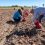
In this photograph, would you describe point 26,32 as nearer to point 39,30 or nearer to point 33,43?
point 39,30

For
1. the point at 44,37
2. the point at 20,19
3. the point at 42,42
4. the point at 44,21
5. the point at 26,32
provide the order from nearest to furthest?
1. the point at 42,42
2. the point at 44,37
3. the point at 26,32
4. the point at 44,21
5. the point at 20,19

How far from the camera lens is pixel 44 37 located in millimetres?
9508

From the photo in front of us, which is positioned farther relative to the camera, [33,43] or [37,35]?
[37,35]

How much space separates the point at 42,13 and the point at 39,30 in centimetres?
112

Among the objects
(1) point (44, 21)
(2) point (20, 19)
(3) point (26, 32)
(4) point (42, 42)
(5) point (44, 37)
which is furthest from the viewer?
(2) point (20, 19)

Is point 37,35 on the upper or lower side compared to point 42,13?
lower

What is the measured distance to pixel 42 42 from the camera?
8.77 m

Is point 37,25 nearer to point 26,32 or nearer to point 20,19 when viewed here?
point 26,32

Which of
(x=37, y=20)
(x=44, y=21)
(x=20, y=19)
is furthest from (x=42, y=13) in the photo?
(x=20, y=19)

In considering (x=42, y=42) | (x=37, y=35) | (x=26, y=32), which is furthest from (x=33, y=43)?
(x=26, y=32)

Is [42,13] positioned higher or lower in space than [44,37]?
higher

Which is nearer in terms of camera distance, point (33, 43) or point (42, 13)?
point (33, 43)

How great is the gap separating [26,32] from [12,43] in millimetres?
1557

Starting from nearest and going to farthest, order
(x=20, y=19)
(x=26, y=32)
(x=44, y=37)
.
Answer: (x=44, y=37) < (x=26, y=32) < (x=20, y=19)
